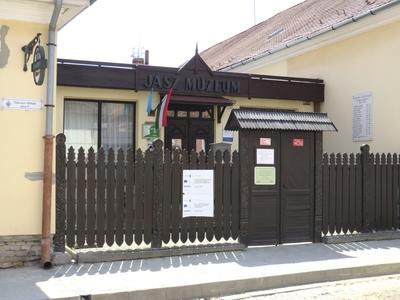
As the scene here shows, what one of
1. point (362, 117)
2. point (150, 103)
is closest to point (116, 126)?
point (150, 103)

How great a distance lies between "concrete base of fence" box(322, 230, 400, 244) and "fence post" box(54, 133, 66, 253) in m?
4.69

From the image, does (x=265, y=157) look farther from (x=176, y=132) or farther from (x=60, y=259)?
(x=176, y=132)

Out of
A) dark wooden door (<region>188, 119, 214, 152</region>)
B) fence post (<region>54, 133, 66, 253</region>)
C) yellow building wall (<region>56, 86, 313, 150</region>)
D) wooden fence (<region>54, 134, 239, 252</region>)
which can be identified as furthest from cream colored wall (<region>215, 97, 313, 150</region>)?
fence post (<region>54, 133, 66, 253</region>)

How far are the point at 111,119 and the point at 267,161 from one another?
19.4ft

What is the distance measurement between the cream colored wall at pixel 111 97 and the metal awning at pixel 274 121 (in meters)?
4.95

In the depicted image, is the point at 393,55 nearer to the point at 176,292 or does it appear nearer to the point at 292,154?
the point at 292,154

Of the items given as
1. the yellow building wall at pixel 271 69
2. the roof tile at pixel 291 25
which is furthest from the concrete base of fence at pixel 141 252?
the yellow building wall at pixel 271 69

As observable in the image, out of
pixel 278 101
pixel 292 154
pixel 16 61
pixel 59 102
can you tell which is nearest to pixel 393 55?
pixel 278 101

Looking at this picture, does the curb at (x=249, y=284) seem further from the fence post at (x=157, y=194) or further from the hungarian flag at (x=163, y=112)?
the hungarian flag at (x=163, y=112)

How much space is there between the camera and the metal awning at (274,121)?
932cm

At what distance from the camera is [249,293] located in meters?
7.14

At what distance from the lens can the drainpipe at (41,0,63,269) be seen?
25.6 feet

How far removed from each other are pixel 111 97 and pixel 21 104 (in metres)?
6.06

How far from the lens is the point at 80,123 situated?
1402 centimetres
